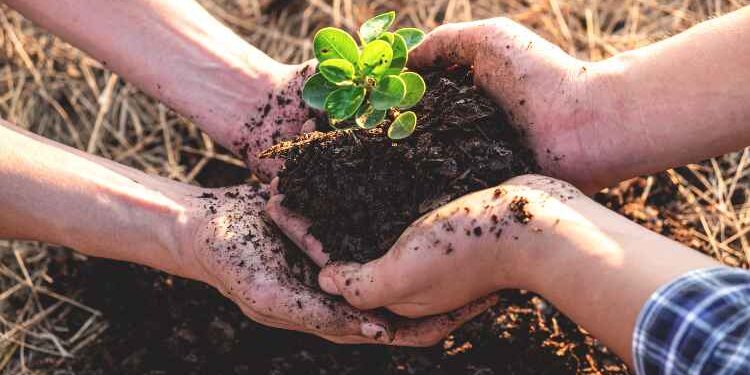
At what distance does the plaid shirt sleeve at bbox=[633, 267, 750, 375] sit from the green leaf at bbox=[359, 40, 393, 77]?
89 centimetres

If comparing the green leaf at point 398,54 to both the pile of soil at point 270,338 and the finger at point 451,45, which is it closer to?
the finger at point 451,45

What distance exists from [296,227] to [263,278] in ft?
0.65

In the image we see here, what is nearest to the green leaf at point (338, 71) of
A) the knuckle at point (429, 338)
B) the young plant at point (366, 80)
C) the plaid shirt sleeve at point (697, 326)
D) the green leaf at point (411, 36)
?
the young plant at point (366, 80)

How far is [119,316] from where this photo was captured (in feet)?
8.10

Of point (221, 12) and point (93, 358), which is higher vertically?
point (221, 12)

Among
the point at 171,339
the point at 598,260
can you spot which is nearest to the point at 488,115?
the point at 598,260

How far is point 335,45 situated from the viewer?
6.05 ft

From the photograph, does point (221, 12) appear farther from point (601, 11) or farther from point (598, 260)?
point (598, 260)

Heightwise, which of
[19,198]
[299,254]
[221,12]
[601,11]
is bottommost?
[299,254]

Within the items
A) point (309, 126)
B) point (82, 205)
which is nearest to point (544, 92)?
point (309, 126)

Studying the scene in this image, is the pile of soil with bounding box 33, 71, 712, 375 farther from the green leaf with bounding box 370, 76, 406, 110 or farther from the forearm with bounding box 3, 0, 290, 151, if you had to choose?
the forearm with bounding box 3, 0, 290, 151

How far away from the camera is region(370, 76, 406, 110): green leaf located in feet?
5.83

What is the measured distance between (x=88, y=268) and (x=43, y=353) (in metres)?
0.34

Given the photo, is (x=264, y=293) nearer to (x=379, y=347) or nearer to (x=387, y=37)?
(x=379, y=347)
